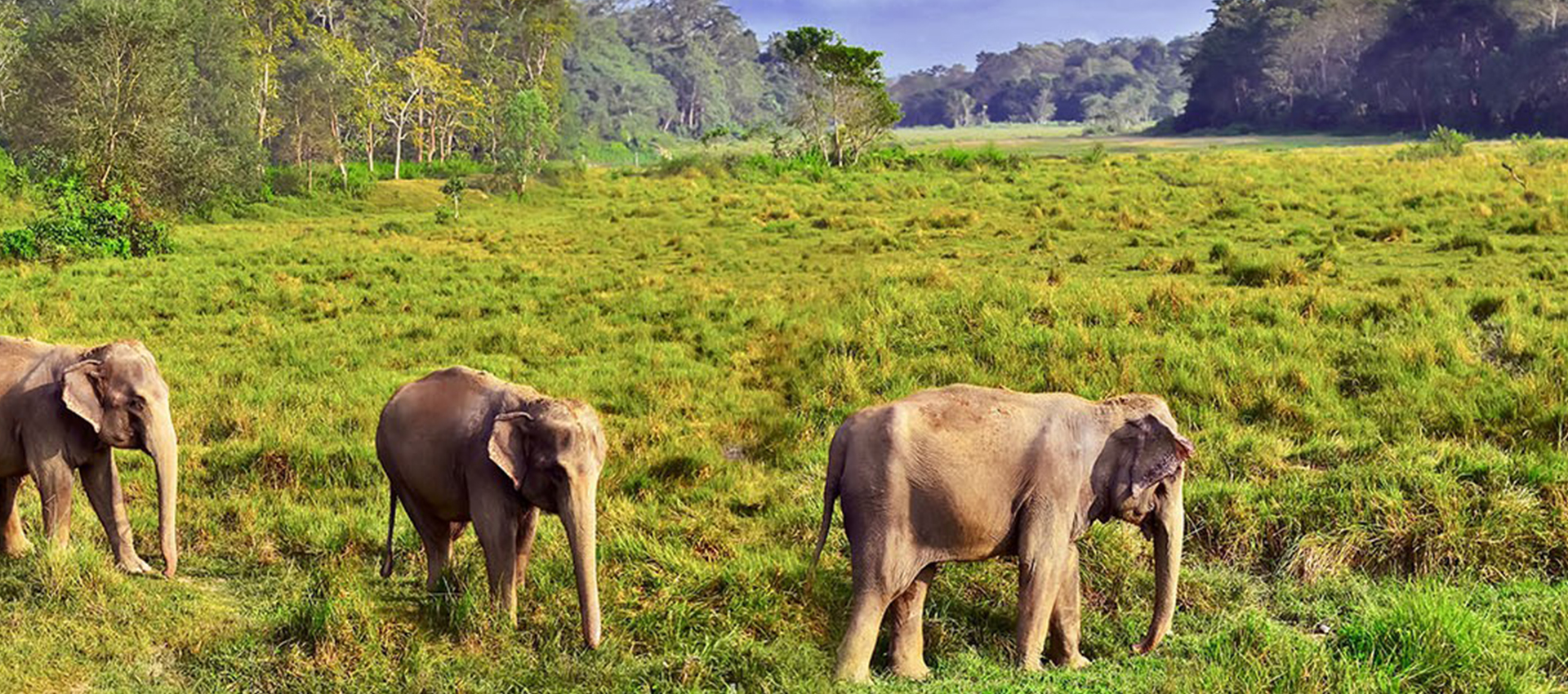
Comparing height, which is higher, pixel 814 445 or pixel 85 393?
pixel 85 393

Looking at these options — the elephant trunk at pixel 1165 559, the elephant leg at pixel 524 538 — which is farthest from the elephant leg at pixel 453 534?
the elephant trunk at pixel 1165 559

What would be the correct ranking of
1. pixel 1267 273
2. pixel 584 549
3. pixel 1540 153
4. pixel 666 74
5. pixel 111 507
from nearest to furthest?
pixel 584 549 < pixel 111 507 < pixel 1267 273 < pixel 1540 153 < pixel 666 74

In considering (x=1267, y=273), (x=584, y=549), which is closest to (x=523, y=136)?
(x=1267, y=273)

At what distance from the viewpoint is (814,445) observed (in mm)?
9266

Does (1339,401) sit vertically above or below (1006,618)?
above

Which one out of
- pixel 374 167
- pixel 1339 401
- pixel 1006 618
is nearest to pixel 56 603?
pixel 1006 618

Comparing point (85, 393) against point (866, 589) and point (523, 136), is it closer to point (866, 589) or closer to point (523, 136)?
point (866, 589)

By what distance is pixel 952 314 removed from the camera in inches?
497

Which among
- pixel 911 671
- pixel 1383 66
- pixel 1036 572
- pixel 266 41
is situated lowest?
pixel 911 671

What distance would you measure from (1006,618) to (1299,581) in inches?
81.6

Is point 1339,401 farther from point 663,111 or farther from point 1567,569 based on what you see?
point 663,111

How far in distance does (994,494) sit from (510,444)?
2.41 meters

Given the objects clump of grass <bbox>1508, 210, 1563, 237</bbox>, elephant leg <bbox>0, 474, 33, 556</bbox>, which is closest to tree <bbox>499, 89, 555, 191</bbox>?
clump of grass <bbox>1508, 210, 1563, 237</bbox>

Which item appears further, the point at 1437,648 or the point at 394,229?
the point at 394,229
